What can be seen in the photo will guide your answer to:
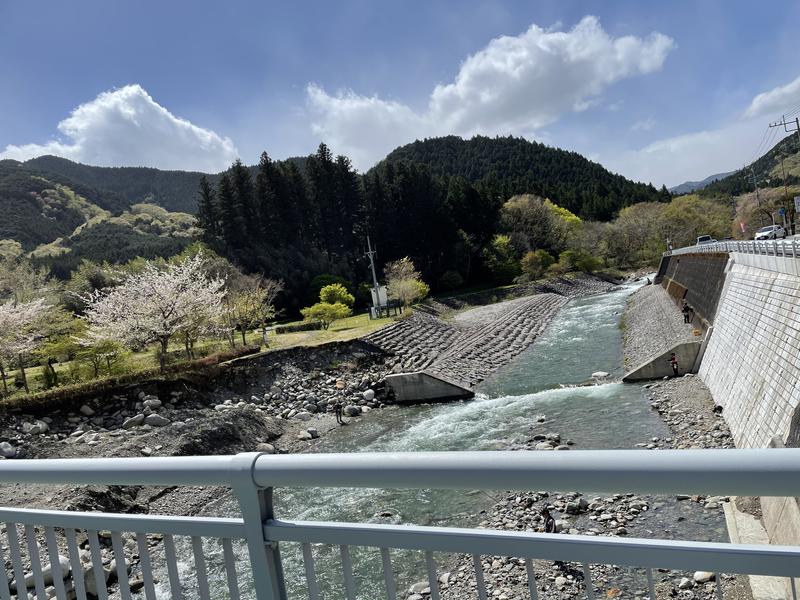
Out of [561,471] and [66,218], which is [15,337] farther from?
[66,218]

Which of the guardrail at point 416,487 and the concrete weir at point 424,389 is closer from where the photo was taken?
the guardrail at point 416,487

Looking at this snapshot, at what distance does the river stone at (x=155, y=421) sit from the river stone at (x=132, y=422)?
18 cm

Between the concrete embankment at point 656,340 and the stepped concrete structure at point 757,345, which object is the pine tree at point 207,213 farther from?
the stepped concrete structure at point 757,345

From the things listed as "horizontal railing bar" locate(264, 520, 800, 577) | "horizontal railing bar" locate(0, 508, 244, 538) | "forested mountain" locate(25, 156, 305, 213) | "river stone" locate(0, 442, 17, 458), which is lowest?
"river stone" locate(0, 442, 17, 458)

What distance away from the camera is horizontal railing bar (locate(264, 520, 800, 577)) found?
105 cm

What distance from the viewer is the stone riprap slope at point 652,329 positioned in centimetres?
1985

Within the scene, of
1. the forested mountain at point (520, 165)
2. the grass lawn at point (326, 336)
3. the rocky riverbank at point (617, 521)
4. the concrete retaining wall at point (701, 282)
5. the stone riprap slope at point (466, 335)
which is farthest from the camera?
the forested mountain at point (520, 165)

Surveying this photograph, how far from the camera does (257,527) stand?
5.16ft

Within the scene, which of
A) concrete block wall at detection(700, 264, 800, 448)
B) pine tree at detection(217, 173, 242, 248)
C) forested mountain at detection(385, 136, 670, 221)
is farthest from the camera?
forested mountain at detection(385, 136, 670, 221)

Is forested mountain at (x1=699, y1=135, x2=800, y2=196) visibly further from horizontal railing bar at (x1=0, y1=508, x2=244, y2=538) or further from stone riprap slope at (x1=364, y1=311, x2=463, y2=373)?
horizontal railing bar at (x1=0, y1=508, x2=244, y2=538)

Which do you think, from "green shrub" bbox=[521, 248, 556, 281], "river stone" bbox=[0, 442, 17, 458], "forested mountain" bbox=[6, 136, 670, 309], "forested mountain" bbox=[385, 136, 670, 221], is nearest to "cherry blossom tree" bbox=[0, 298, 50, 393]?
"river stone" bbox=[0, 442, 17, 458]

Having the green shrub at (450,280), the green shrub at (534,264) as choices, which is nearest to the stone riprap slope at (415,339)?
the green shrub at (450,280)

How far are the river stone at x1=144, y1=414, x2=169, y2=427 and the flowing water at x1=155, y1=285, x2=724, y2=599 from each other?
477cm

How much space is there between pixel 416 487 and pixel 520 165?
13103 cm
